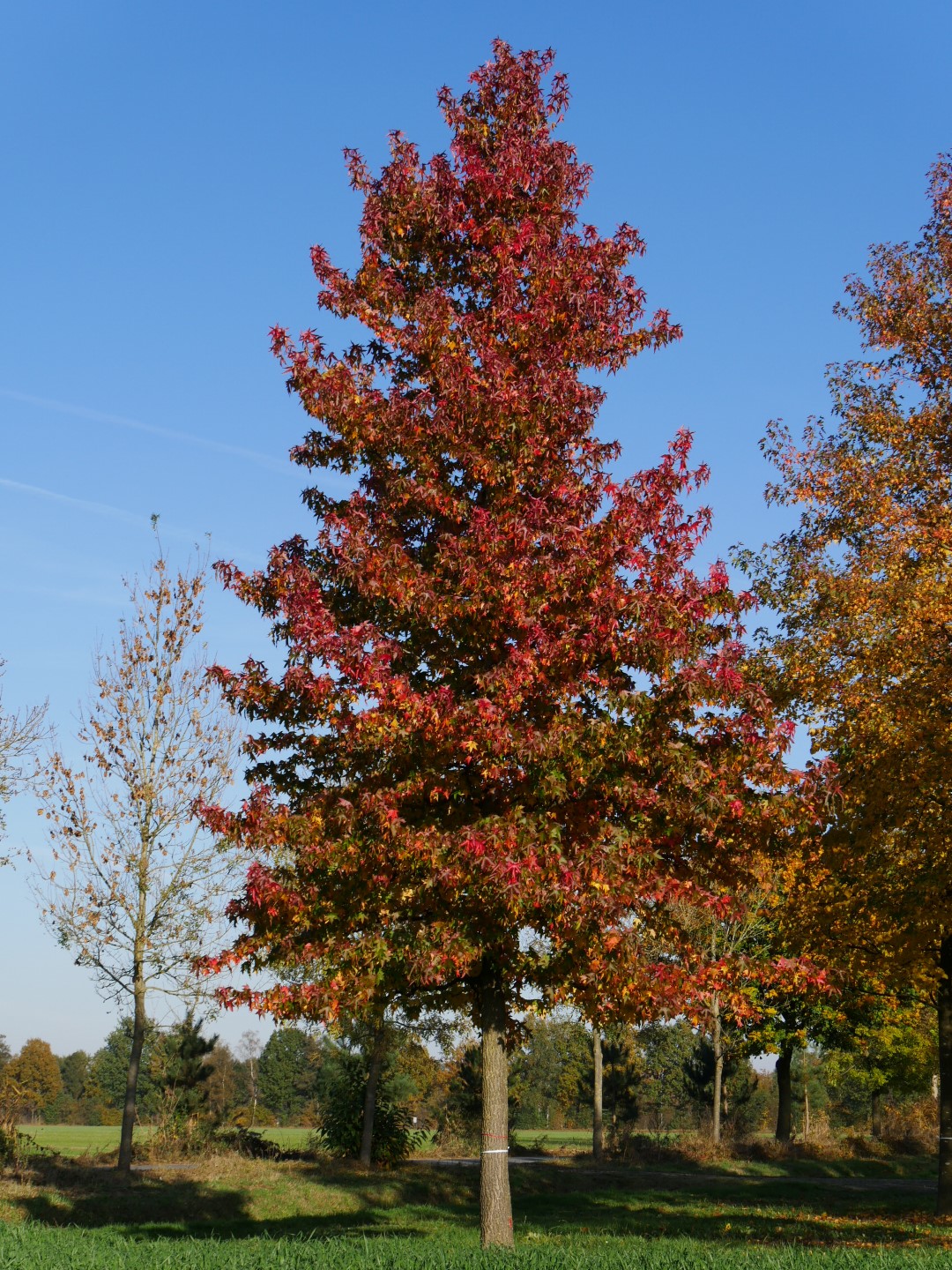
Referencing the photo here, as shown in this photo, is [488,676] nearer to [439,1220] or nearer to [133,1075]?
[439,1220]

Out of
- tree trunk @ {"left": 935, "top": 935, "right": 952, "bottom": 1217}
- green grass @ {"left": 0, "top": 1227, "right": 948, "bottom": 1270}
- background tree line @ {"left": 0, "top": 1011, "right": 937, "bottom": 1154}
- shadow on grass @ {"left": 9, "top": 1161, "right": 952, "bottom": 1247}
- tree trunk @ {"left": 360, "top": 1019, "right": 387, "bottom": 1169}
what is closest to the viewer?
green grass @ {"left": 0, "top": 1227, "right": 948, "bottom": 1270}

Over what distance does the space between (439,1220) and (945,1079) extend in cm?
933

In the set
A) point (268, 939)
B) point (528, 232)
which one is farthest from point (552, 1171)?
point (528, 232)

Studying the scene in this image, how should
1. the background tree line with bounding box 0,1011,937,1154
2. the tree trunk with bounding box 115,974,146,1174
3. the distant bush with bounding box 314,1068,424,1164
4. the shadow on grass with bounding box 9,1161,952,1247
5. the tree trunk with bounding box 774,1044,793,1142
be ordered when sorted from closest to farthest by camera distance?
1. the shadow on grass with bounding box 9,1161,952,1247
2. the tree trunk with bounding box 115,974,146,1174
3. the distant bush with bounding box 314,1068,424,1164
4. the background tree line with bounding box 0,1011,937,1154
5. the tree trunk with bounding box 774,1044,793,1142

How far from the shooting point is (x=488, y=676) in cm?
1045

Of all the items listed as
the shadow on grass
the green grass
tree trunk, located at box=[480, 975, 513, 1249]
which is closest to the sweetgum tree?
tree trunk, located at box=[480, 975, 513, 1249]

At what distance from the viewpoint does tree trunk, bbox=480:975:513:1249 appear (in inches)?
452

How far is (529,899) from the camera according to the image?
961 cm

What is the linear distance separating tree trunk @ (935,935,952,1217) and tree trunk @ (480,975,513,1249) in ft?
28.1

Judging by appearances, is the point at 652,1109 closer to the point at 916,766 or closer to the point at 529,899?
the point at 916,766

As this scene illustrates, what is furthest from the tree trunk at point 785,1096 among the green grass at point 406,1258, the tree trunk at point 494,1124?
the green grass at point 406,1258

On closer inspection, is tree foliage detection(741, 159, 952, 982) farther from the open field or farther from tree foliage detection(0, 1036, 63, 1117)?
tree foliage detection(0, 1036, 63, 1117)

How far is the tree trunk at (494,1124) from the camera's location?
11.5 metres

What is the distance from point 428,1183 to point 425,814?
17832 millimetres
